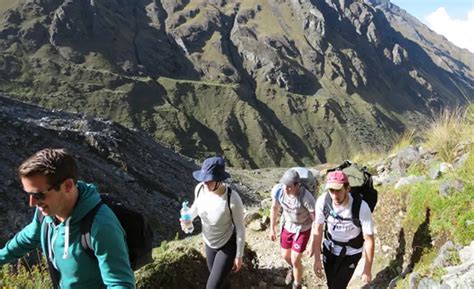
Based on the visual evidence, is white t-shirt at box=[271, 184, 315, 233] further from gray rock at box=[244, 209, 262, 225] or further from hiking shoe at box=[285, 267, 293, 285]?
gray rock at box=[244, 209, 262, 225]

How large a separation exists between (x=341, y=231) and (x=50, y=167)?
4099mm

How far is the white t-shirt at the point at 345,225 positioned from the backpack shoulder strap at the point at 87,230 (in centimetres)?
361

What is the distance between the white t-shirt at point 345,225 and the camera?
5512 mm

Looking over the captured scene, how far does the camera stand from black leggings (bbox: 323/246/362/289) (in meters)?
5.91

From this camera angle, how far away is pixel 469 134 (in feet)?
31.3

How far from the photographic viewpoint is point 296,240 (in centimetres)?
692

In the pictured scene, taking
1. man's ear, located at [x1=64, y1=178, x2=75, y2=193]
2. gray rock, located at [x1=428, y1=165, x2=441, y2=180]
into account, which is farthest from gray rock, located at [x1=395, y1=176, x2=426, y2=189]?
man's ear, located at [x1=64, y1=178, x2=75, y2=193]

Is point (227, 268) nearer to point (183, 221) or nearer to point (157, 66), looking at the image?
point (183, 221)

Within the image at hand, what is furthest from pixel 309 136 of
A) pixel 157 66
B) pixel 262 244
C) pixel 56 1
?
pixel 262 244

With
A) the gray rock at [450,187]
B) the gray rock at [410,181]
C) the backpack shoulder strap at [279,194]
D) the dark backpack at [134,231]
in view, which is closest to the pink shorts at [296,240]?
the backpack shoulder strap at [279,194]

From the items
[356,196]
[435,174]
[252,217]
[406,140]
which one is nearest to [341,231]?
[356,196]

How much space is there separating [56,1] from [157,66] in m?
46.7

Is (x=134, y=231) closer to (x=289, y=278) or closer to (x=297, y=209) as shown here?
(x=297, y=209)

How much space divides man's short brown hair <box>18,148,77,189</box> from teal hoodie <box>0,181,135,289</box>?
223 millimetres
